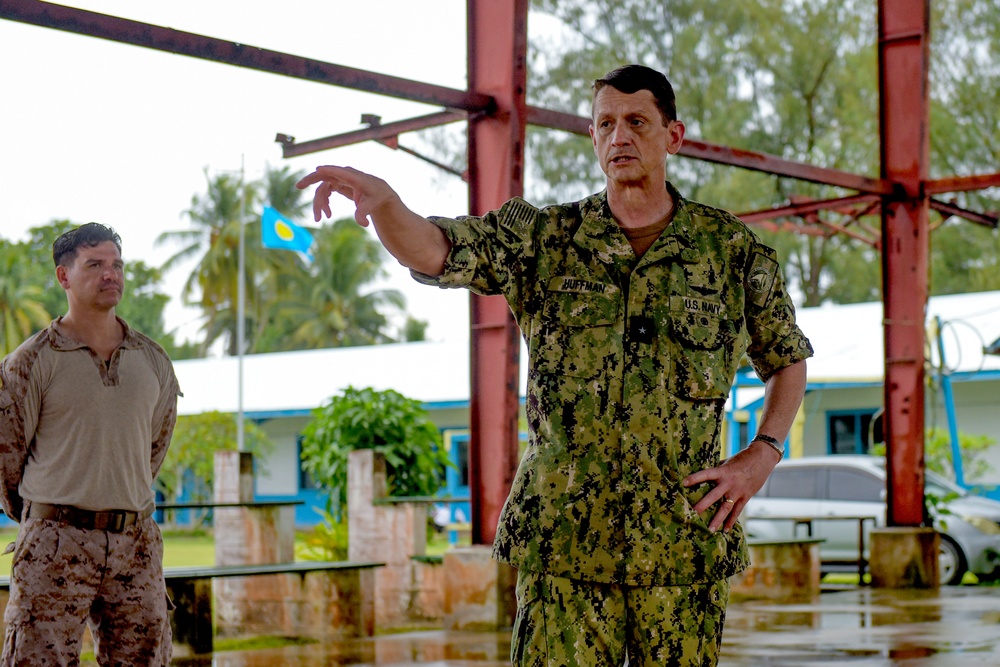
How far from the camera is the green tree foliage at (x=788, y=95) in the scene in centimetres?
2816

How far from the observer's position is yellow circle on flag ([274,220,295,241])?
26312 millimetres

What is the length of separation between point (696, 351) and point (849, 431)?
66.8 ft

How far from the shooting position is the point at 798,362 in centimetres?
296

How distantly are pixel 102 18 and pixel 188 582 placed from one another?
3.14m

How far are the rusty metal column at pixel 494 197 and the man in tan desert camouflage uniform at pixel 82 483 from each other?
4.12 m

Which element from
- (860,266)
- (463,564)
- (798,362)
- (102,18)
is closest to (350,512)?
(463,564)

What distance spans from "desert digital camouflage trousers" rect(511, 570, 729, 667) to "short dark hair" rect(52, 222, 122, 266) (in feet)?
7.50

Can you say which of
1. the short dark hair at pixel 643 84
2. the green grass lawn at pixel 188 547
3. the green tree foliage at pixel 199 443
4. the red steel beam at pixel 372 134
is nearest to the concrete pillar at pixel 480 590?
the red steel beam at pixel 372 134

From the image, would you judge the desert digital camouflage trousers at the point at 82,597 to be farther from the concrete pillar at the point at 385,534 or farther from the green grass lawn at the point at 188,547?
the green grass lawn at the point at 188,547

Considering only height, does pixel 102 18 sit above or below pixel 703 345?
above

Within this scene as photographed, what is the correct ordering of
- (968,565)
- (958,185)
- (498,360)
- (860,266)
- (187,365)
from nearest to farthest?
(498,360)
(958,185)
(968,565)
(860,266)
(187,365)

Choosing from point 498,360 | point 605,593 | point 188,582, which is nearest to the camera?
point 605,593

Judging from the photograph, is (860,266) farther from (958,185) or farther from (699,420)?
(699,420)

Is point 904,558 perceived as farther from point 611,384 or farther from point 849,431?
point 849,431
